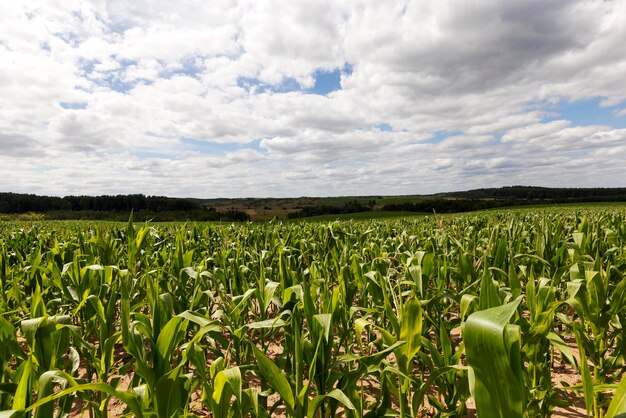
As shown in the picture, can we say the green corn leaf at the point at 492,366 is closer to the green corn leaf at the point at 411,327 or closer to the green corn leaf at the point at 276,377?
the green corn leaf at the point at 411,327

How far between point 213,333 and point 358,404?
1.07 metres

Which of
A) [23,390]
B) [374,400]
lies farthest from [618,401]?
[23,390]

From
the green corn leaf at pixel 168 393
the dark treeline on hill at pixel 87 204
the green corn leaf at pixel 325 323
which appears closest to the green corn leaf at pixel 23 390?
the green corn leaf at pixel 168 393

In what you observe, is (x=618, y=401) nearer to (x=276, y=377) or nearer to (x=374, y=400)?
(x=276, y=377)

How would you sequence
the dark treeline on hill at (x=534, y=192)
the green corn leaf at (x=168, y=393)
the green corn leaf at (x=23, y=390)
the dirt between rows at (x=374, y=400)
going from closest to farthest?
the green corn leaf at (x=23, y=390)
the green corn leaf at (x=168, y=393)
the dirt between rows at (x=374, y=400)
the dark treeline on hill at (x=534, y=192)

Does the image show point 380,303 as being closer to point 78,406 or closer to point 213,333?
point 213,333

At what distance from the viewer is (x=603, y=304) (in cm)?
262

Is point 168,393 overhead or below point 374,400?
overhead

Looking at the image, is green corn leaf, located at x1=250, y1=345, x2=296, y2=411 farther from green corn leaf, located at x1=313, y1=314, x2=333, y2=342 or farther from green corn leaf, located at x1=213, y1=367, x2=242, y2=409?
green corn leaf, located at x1=313, y1=314, x2=333, y2=342

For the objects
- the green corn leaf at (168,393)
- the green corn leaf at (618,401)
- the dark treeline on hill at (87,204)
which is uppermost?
the dark treeline on hill at (87,204)

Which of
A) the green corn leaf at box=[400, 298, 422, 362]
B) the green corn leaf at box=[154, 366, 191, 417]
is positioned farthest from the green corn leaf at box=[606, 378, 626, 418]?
the green corn leaf at box=[154, 366, 191, 417]

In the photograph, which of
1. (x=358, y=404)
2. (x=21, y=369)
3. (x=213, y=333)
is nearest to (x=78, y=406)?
(x=21, y=369)

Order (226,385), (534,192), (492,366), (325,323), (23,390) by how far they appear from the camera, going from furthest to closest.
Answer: (534,192) < (325,323) < (226,385) < (23,390) < (492,366)

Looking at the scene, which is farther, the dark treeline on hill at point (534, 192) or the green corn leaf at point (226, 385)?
the dark treeline on hill at point (534, 192)
